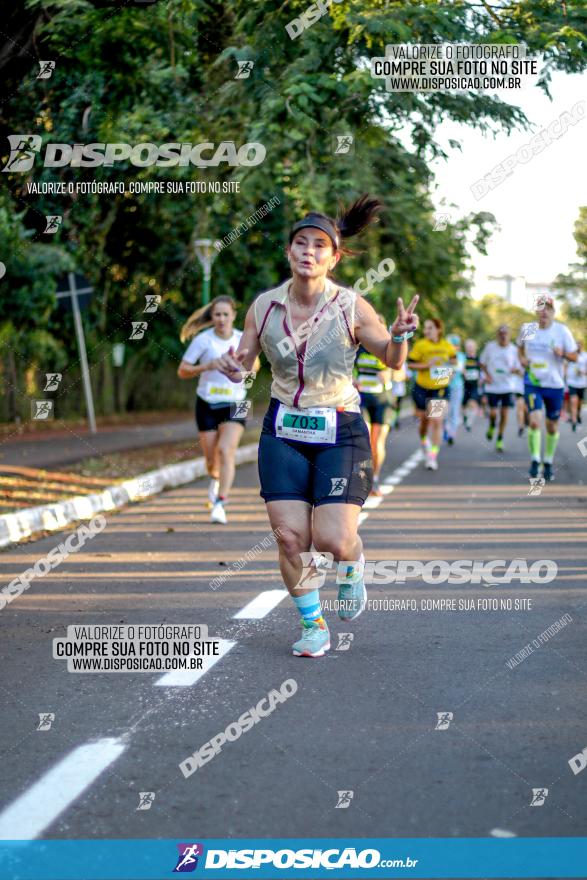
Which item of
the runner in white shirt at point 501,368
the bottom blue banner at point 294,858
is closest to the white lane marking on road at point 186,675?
the bottom blue banner at point 294,858

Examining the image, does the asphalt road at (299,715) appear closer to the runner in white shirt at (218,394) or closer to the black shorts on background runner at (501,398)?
the runner in white shirt at (218,394)

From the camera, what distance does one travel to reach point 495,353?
2186cm

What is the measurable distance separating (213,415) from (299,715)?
7333 mm

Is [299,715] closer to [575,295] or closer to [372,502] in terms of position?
[372,502]

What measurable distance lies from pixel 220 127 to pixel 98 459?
530 centimetres

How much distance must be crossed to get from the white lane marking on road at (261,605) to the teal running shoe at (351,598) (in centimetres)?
102

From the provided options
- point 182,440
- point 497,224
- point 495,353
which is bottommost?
point 182,440

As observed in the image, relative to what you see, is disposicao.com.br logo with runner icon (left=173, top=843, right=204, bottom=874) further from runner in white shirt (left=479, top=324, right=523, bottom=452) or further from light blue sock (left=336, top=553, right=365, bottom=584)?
runner in white shirt (left=479, top=324, right=523, bottom=452)

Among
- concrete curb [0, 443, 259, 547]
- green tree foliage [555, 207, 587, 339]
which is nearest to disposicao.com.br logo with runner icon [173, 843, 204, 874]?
concrete curb [0, 443, 259, 547]

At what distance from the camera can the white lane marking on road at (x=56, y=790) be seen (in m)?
4.14

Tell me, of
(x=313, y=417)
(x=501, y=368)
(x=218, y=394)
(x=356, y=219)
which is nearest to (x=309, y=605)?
(x=313, y=417)

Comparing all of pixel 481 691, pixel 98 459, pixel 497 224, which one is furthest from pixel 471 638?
pixel 497 224

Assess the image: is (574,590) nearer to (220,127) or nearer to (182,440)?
(220,127)

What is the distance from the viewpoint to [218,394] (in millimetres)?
12477
